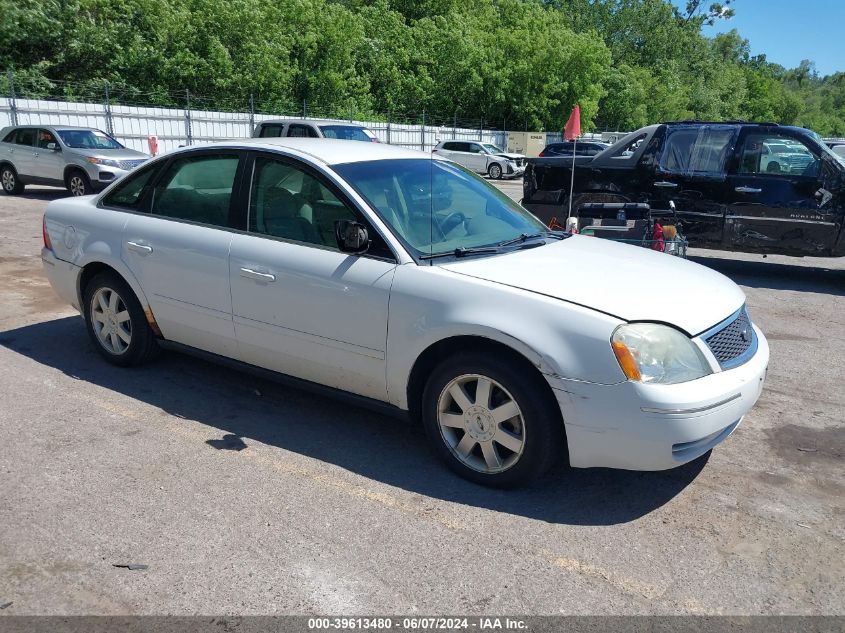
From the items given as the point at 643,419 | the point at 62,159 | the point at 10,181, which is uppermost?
the point at 62,159

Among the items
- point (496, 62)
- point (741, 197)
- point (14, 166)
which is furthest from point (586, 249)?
point (496, 62)

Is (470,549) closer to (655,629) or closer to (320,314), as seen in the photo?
(655,629)

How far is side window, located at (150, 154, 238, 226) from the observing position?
471 cm

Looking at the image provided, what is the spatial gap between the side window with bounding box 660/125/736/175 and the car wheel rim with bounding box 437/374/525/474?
6545mm

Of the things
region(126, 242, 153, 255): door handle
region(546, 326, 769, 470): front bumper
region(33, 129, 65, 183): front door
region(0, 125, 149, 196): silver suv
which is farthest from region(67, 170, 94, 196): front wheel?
region(546, 326, 769, 470): front bumper

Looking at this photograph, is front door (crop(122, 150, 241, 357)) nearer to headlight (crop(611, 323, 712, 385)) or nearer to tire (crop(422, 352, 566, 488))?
tire (crop(422, 352, 566, 488))

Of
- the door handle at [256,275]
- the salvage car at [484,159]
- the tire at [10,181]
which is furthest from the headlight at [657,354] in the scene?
the salvage car at [484,159]

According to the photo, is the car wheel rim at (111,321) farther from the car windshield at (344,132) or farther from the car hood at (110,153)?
the car hood at (110,153)

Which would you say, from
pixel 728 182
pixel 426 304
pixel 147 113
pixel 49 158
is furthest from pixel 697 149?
pixel 147 113

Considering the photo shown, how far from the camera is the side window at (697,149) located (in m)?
9.04

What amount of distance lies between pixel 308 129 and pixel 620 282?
41.8 ft

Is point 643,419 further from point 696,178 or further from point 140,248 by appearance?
point 696,178

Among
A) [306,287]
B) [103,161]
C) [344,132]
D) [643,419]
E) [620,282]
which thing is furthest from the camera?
[344,132]

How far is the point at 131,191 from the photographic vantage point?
17.3 feet
